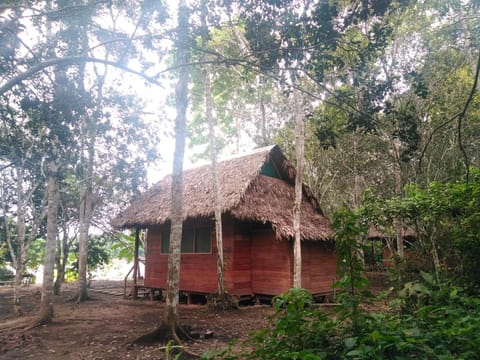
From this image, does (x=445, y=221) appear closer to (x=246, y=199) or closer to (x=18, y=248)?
(x=246, y=199)

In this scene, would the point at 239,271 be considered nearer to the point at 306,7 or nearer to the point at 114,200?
the point at 114,200

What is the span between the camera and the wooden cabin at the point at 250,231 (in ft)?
34.0

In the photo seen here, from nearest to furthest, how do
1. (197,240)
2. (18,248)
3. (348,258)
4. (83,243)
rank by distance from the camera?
(348,258) < (18,248) < (197,240) < (83,243)

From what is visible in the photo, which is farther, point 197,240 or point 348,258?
point 197,240

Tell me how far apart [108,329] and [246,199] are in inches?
193

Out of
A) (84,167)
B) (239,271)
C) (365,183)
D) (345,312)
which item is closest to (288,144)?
(365,183)

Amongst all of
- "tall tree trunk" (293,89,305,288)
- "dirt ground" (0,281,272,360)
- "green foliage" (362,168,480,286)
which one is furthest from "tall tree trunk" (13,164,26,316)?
"green foliage" (362,168,480,286)

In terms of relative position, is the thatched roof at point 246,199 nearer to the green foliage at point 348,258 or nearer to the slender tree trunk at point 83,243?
the slender tree trunk at point 83,243

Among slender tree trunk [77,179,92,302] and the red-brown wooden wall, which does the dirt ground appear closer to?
slender tree trunk [77,179,92,302]

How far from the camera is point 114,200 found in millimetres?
14328

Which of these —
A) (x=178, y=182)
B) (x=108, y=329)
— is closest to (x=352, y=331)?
(x=178, y=182)

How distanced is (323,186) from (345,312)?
14.5m

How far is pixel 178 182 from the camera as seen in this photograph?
6.61 metres

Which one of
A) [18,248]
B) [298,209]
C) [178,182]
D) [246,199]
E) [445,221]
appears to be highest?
[246,199]
